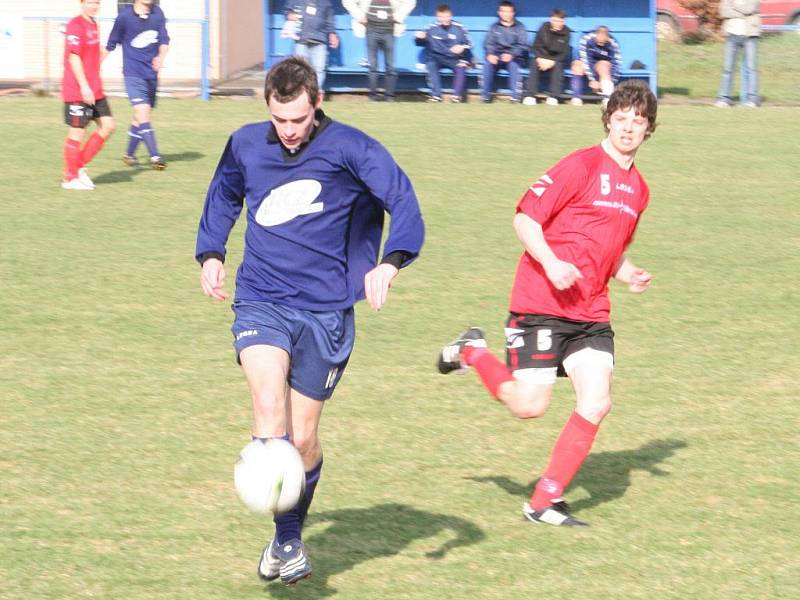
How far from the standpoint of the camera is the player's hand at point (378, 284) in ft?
16.5

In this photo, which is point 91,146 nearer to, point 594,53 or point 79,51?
point 79,51

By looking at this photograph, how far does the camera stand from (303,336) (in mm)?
5285

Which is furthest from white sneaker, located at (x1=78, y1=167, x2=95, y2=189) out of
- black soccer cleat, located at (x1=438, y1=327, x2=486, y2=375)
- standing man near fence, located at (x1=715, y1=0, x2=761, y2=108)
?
standing man near fence, located at (x1=715, y1=0, x2=761, y2=108)

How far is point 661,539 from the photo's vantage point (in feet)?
19.6

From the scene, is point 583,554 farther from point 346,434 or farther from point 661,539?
point 346,434

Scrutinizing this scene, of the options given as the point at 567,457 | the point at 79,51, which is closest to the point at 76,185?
the point at 79,51

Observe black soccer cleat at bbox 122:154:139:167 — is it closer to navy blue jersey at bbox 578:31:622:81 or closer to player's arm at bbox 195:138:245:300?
navy blue jersey at bbox 578:31:622:81

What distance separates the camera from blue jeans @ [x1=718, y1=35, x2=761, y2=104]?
70.1 feet

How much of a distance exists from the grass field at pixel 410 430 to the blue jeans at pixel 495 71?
327 inches

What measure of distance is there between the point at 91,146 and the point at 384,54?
28.8 ft

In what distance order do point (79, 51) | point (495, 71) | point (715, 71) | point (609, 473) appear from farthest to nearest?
point (715, 71) → point (495, 71) → point (79, 51) → point (609, 473)

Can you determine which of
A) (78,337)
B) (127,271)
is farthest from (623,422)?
(127,271)

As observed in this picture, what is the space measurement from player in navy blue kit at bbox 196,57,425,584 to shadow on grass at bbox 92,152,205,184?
10271 mm

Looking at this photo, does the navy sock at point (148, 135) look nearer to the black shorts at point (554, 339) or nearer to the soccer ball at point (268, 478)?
the black shorts at point (554, 339)
